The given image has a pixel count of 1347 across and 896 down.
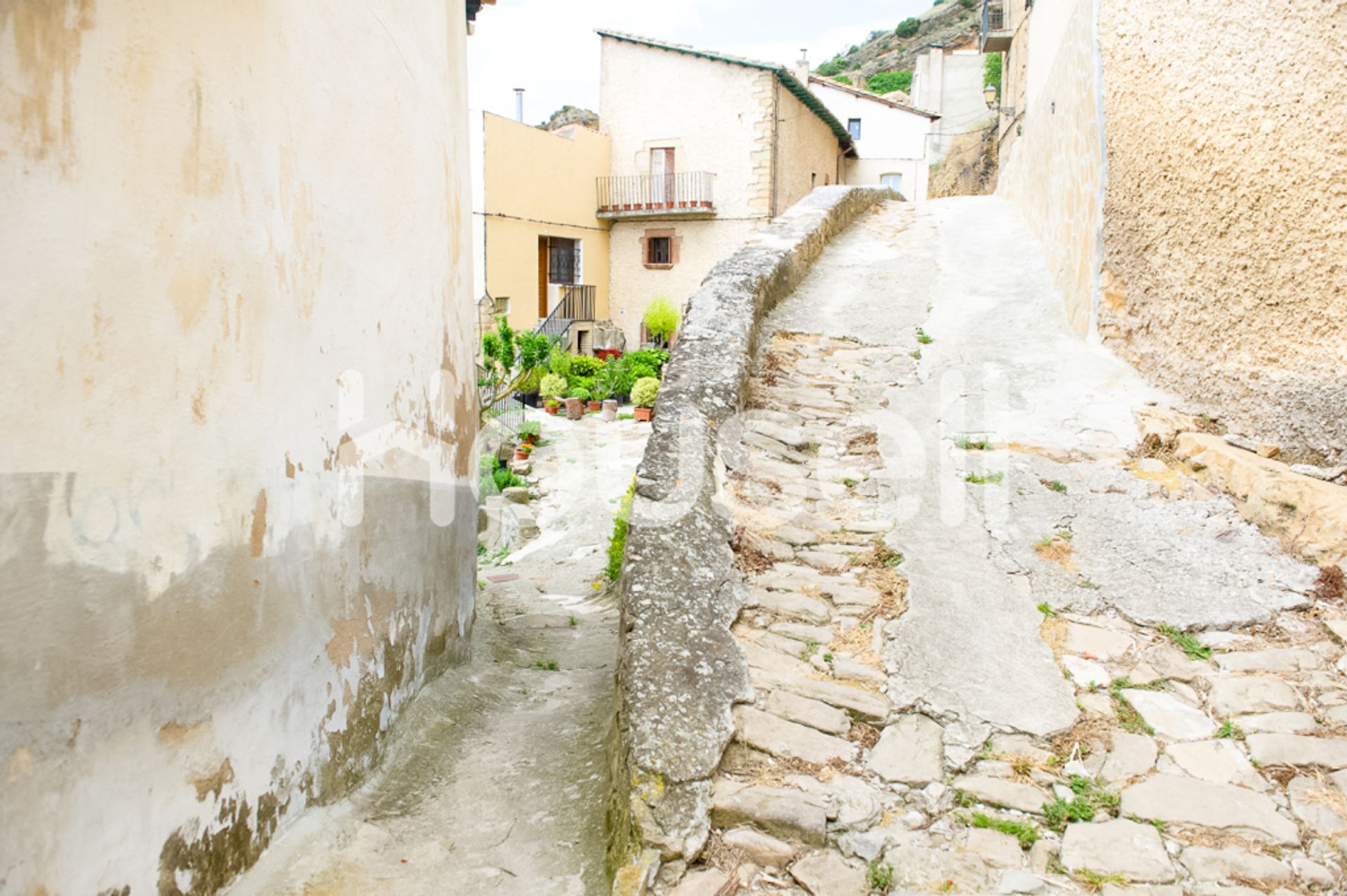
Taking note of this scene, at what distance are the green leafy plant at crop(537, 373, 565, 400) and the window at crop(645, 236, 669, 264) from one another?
7529mm

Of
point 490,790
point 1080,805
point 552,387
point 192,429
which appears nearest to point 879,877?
point 1080,805

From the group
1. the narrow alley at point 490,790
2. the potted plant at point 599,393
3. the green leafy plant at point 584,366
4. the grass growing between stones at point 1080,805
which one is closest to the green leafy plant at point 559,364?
the green leafy plant at point 584,366

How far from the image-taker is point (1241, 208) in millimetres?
3938

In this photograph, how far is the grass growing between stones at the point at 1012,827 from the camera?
2480 mm

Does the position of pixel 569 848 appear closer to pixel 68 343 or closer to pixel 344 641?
pixel 344 641

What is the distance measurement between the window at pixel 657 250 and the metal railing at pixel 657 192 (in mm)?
901

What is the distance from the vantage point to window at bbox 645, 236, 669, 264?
2273 cm

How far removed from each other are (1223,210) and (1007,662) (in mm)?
2384

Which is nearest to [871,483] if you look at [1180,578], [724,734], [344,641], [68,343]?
[1180,578]

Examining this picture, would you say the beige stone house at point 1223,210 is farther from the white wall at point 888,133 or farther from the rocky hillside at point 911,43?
the rocky hillside at point 911,43

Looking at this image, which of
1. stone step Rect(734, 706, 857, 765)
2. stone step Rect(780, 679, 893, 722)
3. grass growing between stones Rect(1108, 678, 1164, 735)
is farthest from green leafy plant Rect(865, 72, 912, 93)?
stone step Rect(734, 706, 857, 765)

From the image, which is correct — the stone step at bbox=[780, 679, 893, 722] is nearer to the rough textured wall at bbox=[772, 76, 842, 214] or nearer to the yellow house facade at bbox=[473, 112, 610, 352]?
the yellow house facade at bbox=[473, 112, 610, 352]

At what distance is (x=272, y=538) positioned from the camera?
2.73 m

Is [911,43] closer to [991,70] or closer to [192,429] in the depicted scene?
[991,70]
